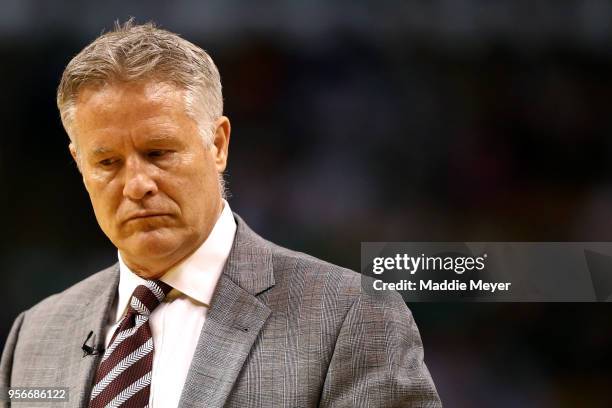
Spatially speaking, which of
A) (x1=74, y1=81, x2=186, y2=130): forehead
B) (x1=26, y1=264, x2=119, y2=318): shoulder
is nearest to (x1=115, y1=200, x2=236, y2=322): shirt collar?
(x1=26, y1=264, x2=119, y2=318): shoulder

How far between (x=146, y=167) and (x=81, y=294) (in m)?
0.40

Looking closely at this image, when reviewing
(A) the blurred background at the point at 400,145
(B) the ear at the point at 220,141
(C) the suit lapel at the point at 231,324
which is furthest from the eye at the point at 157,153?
(A) the blurred background at the point at 400,145

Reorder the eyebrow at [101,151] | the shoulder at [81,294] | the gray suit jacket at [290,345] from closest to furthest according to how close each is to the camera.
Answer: the gray suit jacket at [290,345], the eyebrow at [101,151], the shoulder at [81,294]

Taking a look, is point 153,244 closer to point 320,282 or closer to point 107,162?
point 107,162

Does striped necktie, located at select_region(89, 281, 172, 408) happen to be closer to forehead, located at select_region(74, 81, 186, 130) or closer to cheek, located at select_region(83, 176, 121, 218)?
cheek, located at select_region(83, 176, 121, 218)

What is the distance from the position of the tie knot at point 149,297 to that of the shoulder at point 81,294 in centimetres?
14

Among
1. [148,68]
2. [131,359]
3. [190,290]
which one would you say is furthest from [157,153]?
[131,359]

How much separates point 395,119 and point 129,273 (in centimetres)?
78

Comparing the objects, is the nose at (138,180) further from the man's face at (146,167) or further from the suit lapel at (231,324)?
the suit lapel at (231,324)

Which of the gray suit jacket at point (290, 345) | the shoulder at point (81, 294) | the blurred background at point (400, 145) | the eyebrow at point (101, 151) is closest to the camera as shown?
the gray suit jacket at point (290, 345)

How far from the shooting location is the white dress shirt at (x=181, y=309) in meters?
1.50

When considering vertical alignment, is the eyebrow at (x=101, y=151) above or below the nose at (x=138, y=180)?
above

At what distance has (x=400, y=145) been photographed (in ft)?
6.79

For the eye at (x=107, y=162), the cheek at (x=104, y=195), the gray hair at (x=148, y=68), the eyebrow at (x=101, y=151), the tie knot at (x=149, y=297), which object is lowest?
the tie knot at (x=149, y=297)
